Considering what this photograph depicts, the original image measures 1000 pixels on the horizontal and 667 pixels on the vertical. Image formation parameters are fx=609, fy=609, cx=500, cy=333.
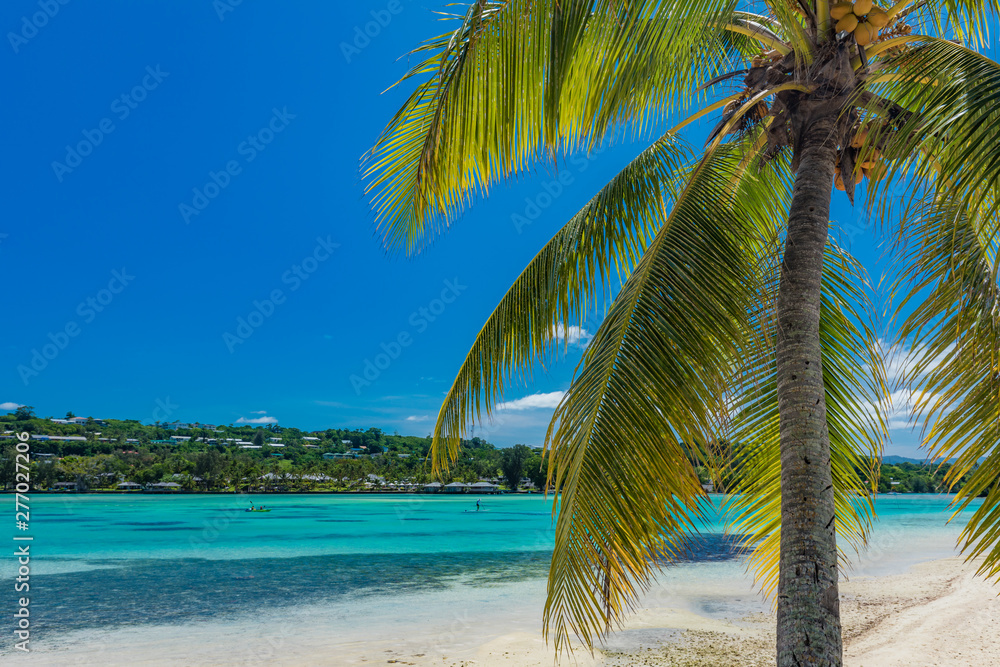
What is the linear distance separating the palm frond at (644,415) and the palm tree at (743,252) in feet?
0.04

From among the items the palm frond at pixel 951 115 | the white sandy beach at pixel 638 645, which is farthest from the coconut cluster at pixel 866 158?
the white sandy beach at pixel 638 645

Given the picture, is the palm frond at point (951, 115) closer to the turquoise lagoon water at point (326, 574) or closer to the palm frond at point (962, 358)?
the palm frond at point (962, 358)

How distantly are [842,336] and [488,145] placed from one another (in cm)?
321

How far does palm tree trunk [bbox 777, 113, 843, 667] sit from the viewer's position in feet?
10.4

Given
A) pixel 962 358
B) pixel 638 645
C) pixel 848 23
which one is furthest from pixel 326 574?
pixel 848 23

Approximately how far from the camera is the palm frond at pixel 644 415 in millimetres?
3113

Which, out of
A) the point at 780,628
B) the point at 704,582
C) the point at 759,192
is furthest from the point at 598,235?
the point at 704,582

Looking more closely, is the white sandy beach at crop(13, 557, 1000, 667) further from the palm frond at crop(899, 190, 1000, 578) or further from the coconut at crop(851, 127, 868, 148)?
the coconut at crop(851, 127, 868, 148)

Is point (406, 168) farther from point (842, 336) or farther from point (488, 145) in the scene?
point (842, 336)

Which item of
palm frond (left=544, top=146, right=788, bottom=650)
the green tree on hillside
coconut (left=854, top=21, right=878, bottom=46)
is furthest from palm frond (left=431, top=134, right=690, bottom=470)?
the green tree on hillside

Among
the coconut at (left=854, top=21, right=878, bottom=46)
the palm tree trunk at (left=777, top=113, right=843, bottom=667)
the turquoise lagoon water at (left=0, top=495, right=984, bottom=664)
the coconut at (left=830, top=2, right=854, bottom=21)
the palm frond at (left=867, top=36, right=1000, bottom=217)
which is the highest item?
the coconut at (left=830, top=2, right=854, bottom=21)

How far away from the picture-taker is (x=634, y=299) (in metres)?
3.61

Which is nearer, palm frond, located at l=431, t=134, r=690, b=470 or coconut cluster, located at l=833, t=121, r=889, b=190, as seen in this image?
coconut cluster, located at l=833, t=121, r=889, b=190

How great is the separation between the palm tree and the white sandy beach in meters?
5.47
